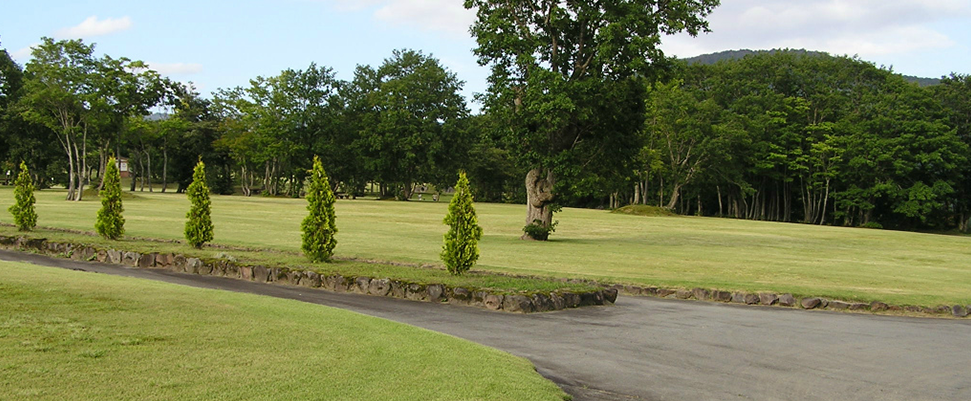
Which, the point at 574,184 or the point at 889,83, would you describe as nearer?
the point at 574,184

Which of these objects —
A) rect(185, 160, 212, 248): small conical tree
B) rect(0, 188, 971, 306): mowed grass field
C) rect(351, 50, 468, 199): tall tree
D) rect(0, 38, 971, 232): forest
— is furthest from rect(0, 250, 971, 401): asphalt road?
rect(351, 50, 468, 199): tall tree

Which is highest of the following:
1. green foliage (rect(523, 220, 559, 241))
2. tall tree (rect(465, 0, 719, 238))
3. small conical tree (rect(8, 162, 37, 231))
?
tall tree (rect(465, 0, 719, 238))

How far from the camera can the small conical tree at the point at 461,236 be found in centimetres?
1576

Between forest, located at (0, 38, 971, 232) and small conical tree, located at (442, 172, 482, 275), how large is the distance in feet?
120

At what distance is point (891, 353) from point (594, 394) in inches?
229

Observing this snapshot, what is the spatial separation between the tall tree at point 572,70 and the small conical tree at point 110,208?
51.3 ft

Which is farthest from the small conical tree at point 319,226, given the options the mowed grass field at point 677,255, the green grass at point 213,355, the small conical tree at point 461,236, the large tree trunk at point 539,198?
the large tree trunk at point 539,198

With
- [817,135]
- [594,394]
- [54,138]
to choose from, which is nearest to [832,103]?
[817,135]

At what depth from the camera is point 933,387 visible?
8.38m

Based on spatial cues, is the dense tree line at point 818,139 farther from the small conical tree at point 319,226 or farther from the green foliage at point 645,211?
the small conical tree at point 319,226

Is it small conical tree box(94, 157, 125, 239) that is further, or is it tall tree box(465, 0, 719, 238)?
tall tree box(465, 0, 719, 238)

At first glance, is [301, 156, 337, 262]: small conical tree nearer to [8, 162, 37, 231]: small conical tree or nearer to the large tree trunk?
[8, 162, 37, 231]: small conical tree

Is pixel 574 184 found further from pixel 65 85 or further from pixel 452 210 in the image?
pixel 65 85

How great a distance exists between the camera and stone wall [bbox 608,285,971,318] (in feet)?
48.5
